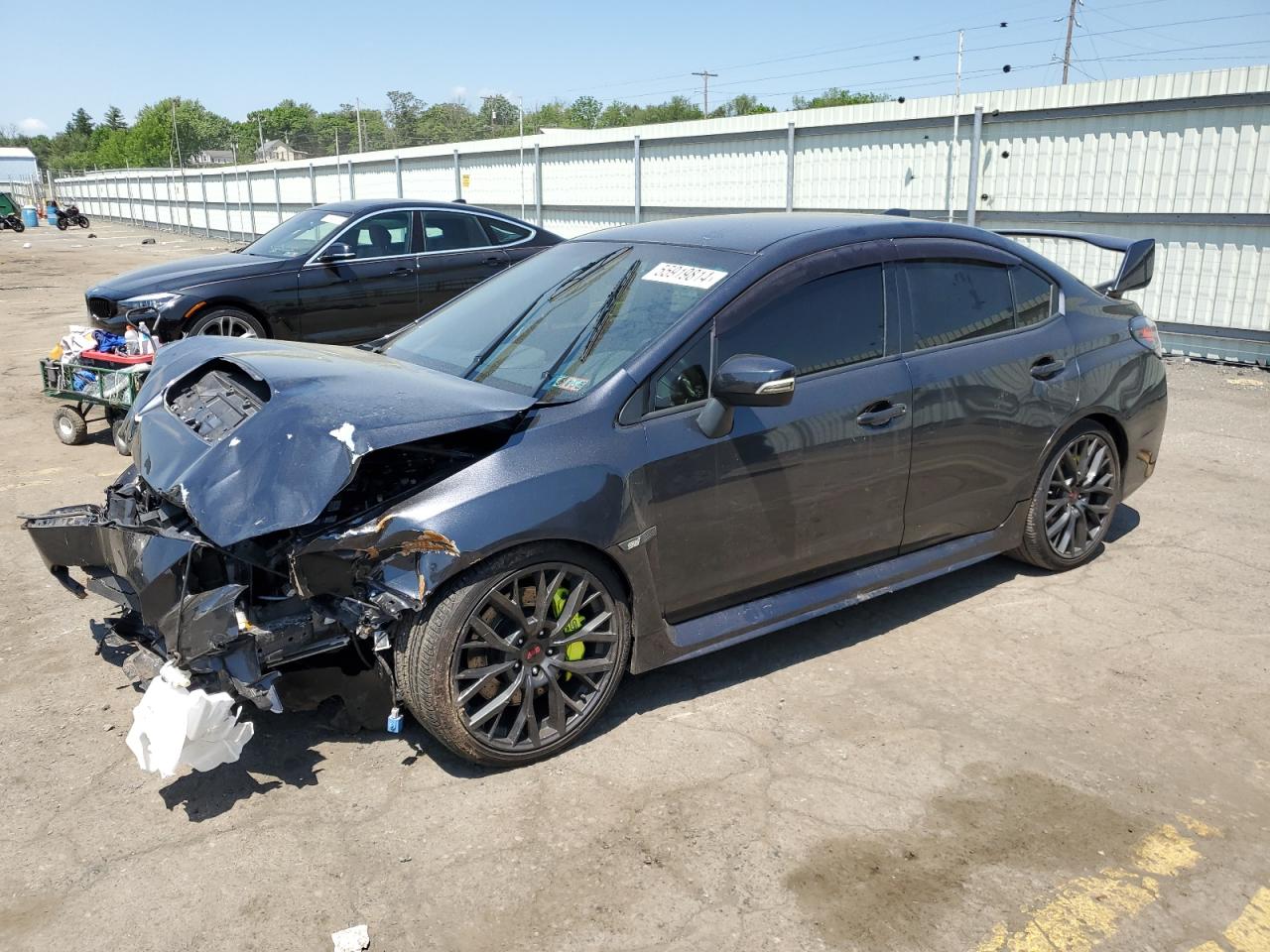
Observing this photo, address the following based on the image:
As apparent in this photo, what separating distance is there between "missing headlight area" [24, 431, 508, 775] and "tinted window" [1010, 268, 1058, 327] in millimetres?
2710

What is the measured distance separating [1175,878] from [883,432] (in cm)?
185

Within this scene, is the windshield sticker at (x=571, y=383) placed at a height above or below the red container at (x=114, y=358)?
above

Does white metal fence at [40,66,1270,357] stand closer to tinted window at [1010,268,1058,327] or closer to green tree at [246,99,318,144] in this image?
tinted window at [1010,268,1058,327]

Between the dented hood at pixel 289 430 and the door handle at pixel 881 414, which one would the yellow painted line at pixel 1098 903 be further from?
the dented hood at pixel 289 430

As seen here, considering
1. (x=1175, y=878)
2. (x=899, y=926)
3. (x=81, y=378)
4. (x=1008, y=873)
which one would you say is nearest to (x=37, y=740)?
(x=899, y=926)

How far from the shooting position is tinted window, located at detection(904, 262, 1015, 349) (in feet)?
14.0

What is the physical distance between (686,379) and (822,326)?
0.70 meters

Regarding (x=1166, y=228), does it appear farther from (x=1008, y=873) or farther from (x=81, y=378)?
(x=81, y=378)

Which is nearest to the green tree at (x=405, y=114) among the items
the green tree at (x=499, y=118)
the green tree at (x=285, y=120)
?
the green tree at (x=499, y=118)

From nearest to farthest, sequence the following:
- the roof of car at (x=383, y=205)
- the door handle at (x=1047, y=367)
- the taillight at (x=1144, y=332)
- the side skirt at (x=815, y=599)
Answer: the side skirt at (x=815, y=599)
the door handle at (x=1047, y=367)
the taillight at (x=1144, y=332)
the roof of car at (x=383, y=205)

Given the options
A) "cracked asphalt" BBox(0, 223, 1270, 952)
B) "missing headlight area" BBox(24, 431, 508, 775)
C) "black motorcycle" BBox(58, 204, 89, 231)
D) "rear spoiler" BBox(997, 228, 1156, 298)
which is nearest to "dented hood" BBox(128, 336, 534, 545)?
"missing headlight area" BBox(24, 431, 508, 775)

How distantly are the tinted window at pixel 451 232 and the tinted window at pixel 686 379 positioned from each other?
687cm

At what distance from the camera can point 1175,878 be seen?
290 cm

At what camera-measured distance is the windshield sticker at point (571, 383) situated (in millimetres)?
3582
